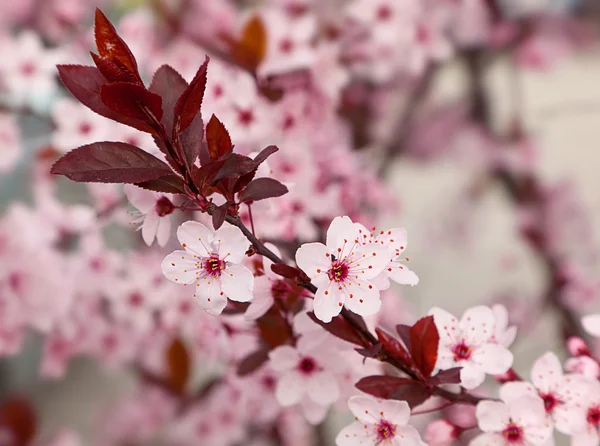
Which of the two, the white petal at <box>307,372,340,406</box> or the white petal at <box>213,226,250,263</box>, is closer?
the white petal at <box>213,226,250,263</box>

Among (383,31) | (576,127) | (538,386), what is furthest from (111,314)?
(576,127)

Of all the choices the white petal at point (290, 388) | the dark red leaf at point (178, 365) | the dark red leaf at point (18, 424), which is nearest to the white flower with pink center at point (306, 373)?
the white petal at point (290, 388)

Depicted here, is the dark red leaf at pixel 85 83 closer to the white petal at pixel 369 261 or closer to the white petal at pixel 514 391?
the white petal at pixel 369 261

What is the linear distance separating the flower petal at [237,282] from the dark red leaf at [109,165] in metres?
0.07

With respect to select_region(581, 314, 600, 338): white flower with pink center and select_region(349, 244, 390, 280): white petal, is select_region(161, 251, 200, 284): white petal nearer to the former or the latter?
select_region(349, 244, 390, 280): white petal

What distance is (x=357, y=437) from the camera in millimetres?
429

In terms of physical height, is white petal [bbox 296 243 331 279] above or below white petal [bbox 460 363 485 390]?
above

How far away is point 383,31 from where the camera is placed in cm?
84

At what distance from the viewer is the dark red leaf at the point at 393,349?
434mm

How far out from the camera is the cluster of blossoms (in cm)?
40

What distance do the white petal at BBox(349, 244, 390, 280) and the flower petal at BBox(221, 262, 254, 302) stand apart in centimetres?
7

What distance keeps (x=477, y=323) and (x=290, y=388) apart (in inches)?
6.1

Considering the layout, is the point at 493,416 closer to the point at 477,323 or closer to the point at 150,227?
the point at 477,323

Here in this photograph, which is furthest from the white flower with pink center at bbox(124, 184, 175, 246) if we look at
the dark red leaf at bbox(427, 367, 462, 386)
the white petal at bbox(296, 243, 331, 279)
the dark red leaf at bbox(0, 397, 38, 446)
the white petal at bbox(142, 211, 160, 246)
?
the dark red leaf at bbox(0, 397, 38, 446)
